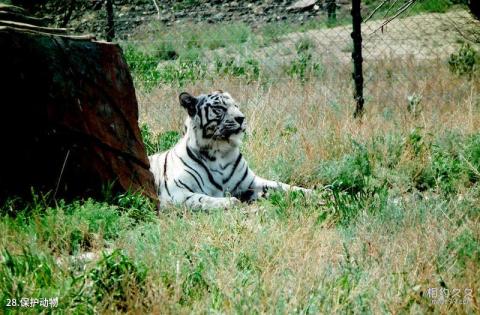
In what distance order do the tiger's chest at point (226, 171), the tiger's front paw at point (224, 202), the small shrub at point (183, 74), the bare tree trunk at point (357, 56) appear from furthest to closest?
the small shrub at point (183, 74), the bare tree trunk at point (357, 56), the tiger's chest at point (226, 171), the tiger's front paw at point (224, 202)

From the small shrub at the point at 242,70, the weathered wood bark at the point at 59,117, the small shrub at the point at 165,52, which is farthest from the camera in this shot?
the small shrub at the point at 165,52

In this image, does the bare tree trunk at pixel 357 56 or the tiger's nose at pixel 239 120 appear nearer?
the tiger's nose at pixel 239 120

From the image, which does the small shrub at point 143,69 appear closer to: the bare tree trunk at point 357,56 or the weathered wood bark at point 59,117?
the bare tree trunk at point 357,56

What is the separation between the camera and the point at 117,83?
16.0 ft

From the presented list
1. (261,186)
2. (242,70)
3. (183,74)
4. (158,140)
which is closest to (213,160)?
(261,186)

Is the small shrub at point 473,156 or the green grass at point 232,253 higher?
the green grass at point 232,253

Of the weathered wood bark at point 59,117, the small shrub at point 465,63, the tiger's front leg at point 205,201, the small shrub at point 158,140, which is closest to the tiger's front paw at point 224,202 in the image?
the tiger's front leg at point 205,201

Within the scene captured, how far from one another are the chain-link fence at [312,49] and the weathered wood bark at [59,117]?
2128 mm

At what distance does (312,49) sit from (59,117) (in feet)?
27.6

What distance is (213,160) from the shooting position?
5715mm

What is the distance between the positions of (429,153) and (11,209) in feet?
11.5

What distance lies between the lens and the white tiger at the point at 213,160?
5613 millimetres

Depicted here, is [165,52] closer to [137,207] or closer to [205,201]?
[205,201]

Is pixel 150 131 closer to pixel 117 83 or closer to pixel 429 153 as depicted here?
pixel 117 83
